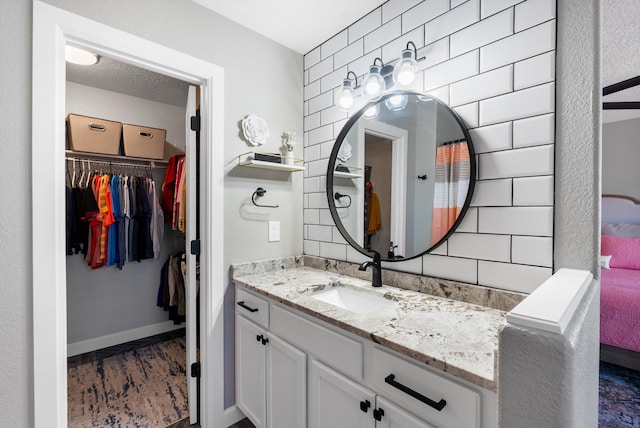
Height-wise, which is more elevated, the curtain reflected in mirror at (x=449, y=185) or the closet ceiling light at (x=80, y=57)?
the closet ceiling light at (x=80, y=57)

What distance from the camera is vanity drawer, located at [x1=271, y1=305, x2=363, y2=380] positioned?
1056mm

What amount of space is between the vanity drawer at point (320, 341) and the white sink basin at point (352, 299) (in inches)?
9.3

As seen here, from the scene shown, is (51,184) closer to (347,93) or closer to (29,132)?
(29,132)

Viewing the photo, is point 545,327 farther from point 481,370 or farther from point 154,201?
point 154,201

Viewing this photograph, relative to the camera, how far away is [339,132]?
6.10 ft

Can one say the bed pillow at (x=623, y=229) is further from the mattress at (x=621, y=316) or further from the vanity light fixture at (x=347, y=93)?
the vanity light fixture at (x=347, y=93)

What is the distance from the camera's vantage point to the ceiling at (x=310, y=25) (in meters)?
1.61

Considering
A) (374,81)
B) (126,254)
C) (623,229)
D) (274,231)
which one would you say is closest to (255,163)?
(274,231)

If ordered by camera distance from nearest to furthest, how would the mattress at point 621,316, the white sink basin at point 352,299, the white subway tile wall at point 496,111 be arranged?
the white subway tile wall at point 496,111, the white sink basin at point 352,299, the mattress at point 621,316

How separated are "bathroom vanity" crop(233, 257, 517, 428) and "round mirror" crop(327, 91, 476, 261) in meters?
0.29

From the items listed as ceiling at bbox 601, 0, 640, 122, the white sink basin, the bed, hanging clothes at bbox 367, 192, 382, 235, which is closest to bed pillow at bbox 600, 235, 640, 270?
the bed

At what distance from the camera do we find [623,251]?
3055mm

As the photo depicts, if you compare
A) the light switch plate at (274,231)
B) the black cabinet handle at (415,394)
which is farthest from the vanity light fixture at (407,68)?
the black cabinet handle at (415,394)

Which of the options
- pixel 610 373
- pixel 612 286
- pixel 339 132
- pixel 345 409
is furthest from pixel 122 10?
→ pixel 610 373
